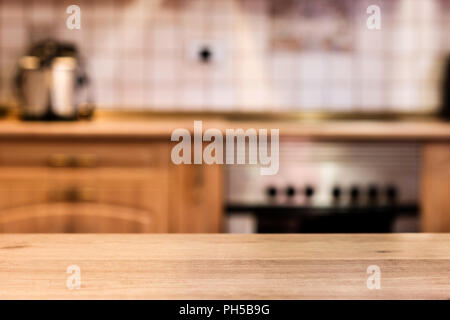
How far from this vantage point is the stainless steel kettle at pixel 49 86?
2.17 meters

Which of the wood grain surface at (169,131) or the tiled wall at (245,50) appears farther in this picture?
the tiled wall at (245,50)

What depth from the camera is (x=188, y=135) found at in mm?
1904

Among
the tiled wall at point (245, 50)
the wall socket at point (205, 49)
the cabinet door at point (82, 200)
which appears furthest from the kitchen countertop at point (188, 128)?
the wall socket at point (205, 49)

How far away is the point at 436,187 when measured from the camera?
1973 millimetres

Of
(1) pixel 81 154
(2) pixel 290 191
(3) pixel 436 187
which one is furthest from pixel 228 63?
(3) pixel 436 187

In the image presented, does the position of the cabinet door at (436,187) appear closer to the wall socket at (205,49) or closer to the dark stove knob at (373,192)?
the dark stove knob at (373,192)

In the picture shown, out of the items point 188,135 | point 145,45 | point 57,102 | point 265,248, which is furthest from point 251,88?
point 265,248

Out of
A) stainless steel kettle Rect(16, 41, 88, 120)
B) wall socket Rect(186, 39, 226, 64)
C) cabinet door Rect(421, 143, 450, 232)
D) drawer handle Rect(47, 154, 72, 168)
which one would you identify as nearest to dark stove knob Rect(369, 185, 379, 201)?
cabinet door Rect(421, 143, 450, 232)

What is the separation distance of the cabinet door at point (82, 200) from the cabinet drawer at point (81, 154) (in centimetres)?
3

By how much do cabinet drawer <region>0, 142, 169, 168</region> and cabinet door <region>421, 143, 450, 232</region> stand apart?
1.00m

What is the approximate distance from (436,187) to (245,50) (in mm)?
1114

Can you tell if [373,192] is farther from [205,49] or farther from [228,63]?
[205,49]

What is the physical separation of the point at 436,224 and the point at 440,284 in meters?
1.66

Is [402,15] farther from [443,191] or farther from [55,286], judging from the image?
[55,286]
